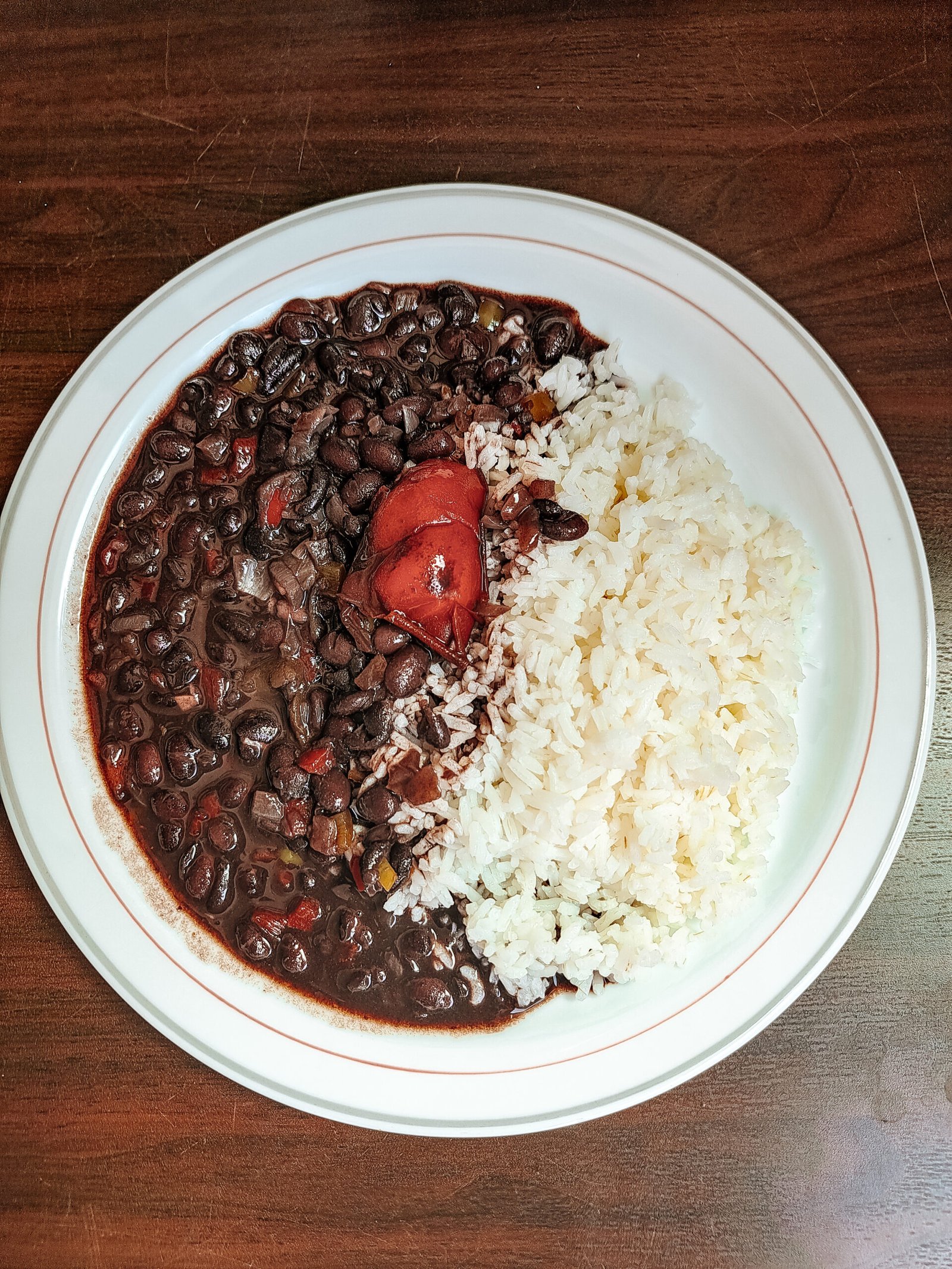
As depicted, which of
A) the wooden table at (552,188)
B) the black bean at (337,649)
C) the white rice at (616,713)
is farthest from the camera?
the wooden table at (552,188)

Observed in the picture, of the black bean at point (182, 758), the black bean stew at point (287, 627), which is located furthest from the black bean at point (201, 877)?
the black bean at point (182, 758)

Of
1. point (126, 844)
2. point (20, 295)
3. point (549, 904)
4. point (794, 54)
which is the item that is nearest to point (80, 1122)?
point (126, 844)

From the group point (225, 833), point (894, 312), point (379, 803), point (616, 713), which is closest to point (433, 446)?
point (616, 713)

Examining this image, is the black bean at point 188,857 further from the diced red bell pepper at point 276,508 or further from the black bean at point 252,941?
the diced red bell pepper at point 276,508

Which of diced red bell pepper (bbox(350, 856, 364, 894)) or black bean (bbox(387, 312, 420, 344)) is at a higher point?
black bean (bbox(387, 312, 420, 344))

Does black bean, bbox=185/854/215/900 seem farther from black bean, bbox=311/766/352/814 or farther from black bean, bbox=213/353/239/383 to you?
black bean, bbox=213/353/239/383

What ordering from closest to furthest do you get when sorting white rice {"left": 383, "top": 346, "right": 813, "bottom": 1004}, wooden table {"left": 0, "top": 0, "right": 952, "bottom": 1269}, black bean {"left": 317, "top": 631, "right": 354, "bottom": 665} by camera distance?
white rice {"left": 383, "top": 346, "right": 813, "bottom": 1004}, black bean {"left": 317, "top": 631, "right": 354, "bottom": 665}, wooden table {"left": 0, "top": 0, "right": 952, "bottom": 1269}

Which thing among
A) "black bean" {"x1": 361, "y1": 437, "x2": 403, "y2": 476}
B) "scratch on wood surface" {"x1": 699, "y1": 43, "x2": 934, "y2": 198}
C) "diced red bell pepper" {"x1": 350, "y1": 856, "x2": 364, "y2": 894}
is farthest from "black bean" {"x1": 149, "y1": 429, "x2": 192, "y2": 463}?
"scratch on wood surface" {"x1": 699, "y1": 43, "x2": 934, "y2": 198}
